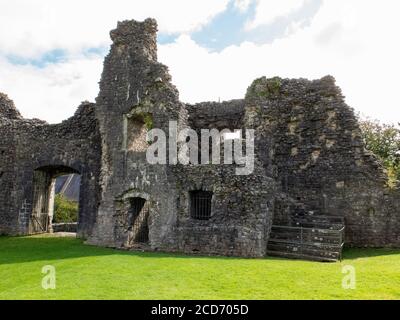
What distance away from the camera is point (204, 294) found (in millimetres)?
8703

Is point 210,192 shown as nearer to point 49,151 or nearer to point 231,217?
point 231,217

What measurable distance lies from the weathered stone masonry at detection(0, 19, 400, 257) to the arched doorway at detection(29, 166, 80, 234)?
5.18ft

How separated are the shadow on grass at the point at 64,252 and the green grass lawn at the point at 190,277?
7 cm

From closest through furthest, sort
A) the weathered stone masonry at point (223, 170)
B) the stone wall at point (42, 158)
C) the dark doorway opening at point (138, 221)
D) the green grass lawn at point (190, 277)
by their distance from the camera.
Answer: the green grass lawn at point (190, 277)
the weathered stone masonry at point (223, 170)
the dark doorway opening at point (138, 221)
the stone wall at point (42, 158)

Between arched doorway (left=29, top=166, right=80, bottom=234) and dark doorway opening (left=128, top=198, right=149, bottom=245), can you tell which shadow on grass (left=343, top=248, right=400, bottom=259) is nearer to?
dark doorway opening (left=128, top=198, right=149, bottom=245)

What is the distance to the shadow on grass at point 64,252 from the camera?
544 inches

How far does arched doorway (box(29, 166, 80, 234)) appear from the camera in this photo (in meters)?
22.5

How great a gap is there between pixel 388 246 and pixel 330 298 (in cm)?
907

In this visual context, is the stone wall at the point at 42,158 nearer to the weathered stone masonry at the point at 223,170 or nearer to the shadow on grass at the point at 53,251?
the weathered stone masonry at the point at 223,170

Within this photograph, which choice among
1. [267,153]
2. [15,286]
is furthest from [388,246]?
[15,286]

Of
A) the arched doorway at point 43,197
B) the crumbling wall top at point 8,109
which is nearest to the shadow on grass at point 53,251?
the arched doorway at point 43,197

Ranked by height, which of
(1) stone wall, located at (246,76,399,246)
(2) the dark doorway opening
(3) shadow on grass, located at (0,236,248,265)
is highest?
(1) stone wall, located at (246,76,399,246)

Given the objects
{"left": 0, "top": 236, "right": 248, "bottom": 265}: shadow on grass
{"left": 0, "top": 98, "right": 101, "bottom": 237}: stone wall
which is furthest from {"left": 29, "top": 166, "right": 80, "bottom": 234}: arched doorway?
{"left": 0, "top": 236, "right": 248, "bottom": 265}: shadow on grass

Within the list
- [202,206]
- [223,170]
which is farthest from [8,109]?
[223,170]
